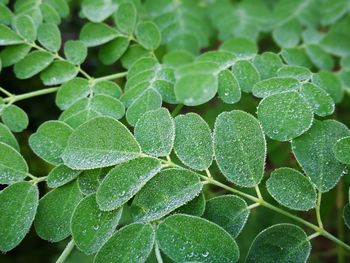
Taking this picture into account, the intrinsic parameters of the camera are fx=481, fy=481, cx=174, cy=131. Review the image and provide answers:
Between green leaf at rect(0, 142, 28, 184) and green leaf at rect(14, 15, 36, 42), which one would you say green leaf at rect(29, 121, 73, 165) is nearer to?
green leaf at rect(0, 142, 28, 184)

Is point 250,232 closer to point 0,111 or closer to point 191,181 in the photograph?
point 191,181

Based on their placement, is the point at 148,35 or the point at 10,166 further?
the point at 148,35

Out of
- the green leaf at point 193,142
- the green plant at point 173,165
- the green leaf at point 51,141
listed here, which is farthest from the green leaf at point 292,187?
the green leaf at point 51,141

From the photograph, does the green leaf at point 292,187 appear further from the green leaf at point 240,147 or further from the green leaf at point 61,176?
the green leaf at point 61,176

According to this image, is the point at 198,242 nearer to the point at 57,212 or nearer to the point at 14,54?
the point at 57,212

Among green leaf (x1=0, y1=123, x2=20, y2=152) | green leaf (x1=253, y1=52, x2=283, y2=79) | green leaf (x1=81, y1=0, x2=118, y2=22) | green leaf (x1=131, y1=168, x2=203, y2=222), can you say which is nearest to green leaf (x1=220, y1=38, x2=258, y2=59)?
green leaf (x1=253, y1=52, x2=283, y2=79)

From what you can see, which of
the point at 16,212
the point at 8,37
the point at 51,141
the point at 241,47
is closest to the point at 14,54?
the point at 8,37
